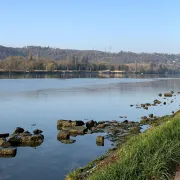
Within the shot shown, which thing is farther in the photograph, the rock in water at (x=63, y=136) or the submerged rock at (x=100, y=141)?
the rock in water at (x=63, y=136)

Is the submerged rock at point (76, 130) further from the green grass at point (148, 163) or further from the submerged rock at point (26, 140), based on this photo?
the green grass at point (148, 163)

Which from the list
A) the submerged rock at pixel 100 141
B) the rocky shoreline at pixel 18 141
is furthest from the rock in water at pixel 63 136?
the submerged rock at pixel 100 141

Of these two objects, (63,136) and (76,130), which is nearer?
(63,136)

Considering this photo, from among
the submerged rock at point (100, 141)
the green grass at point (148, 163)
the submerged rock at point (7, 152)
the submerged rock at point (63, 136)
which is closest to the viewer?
the green grass at point (148, 163)

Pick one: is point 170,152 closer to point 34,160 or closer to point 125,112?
point 34,160

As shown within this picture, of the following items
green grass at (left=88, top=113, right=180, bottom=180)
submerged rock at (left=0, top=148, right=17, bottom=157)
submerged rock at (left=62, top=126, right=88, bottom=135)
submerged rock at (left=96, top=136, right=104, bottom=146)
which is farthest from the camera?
submerged rock at (left=62, top=126, right=88, bottom=135)

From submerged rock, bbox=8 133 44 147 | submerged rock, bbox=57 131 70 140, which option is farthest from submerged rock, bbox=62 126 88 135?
submerged rock, bbox=8 133 44 147

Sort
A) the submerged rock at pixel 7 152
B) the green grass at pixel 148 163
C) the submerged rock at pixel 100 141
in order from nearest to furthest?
the green grass at pixel 148 163
the submerged rock at pixel 7 152
the submerged rock at pixel 100 141

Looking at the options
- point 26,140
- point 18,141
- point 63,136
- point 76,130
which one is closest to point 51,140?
point 63,136

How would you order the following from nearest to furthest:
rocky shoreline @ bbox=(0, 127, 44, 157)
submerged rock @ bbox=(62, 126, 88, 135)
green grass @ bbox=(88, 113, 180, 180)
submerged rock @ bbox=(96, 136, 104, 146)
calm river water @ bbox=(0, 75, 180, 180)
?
green grass @ bbox=(88, 113, 180, 180), calm river water @ bbox=(0, 75, 180, 180), rocky shoreline @ bbox=(0, 127, 44, 157), submerged rock @ bbox=(96, 136, 104, 146), submerged rock @ bbox=(62, 126, 88, 135)

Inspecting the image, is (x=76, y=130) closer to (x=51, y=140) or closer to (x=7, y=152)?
(x=51, y=140)

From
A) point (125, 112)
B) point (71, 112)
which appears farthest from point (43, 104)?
point (125, 112)

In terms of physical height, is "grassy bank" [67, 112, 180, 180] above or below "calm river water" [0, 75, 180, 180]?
above

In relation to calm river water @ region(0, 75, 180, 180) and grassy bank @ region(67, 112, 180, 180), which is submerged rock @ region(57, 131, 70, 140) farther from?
grassy bank @ region(67, 112, 180, 180)
